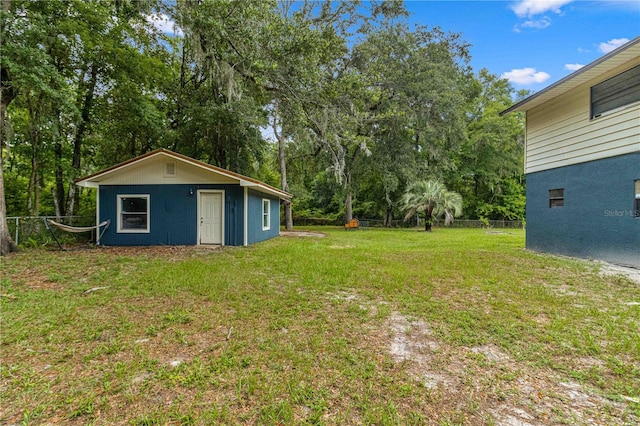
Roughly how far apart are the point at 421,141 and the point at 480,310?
55.2 feet

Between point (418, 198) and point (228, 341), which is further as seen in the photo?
point (418, 198)

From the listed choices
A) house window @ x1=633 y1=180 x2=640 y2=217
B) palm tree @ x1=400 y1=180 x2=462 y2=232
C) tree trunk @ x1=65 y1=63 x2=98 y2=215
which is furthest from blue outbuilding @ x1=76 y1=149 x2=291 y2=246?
palm tree @ x1=400 y1=180 x2=462 y2=232

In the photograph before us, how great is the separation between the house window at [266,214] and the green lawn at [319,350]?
6511 mm

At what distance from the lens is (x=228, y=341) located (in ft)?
8.80

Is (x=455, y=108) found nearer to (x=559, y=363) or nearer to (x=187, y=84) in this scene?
(x=187, y=84)

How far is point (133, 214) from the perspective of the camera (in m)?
9.08

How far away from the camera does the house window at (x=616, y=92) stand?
219 inches

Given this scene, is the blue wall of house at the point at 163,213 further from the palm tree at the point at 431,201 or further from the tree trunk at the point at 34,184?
the palm tree at the point at 431,201

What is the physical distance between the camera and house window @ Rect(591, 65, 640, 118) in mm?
5570

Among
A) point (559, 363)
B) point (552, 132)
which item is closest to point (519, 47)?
point (552, 132)

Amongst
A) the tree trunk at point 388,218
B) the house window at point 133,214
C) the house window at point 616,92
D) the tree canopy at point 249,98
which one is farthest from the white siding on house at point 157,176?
the tree trunk at point 388,218

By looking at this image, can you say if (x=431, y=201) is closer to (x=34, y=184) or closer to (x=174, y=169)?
(x=174, y=169)

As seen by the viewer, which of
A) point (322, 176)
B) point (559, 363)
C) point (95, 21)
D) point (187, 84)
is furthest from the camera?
point (322, 176)

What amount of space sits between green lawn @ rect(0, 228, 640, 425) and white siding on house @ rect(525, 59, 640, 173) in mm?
2920
